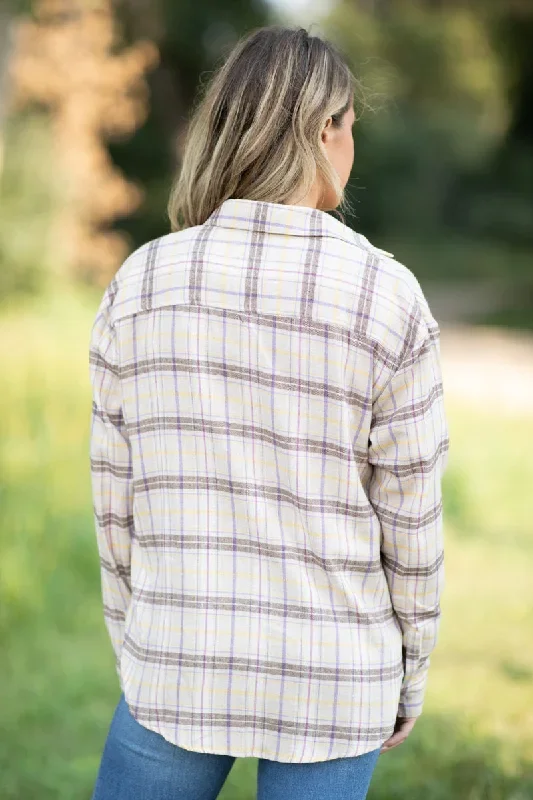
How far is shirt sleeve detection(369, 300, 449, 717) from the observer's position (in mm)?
1358

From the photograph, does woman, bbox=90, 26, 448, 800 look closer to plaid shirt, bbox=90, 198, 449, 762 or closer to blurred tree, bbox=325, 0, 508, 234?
plaid shirt, bbox=90, 198, 449, 762

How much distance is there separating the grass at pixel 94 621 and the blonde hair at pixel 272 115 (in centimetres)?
186

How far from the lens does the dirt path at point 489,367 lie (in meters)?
7.64

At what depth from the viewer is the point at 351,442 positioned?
136 centimetres

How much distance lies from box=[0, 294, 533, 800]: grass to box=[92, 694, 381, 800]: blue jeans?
4.43 ft

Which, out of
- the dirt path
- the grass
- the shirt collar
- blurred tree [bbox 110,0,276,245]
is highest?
blurred tree [bbox 110,0,276,245]

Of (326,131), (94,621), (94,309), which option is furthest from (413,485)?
(94,309)

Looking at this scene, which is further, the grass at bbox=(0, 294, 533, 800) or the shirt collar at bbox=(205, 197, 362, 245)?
the grass at bbox=(0, 294, 533, 800)

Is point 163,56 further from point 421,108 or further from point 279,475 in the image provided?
point 279,475

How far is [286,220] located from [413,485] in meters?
0.40

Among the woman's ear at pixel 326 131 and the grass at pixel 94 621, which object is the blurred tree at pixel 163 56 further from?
the woman's ear at pixel 326 131

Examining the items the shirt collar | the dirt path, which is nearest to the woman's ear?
the shirt collar

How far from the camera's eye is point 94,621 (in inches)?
154

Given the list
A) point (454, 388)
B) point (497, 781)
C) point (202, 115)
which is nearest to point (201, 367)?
point (202, 115)
